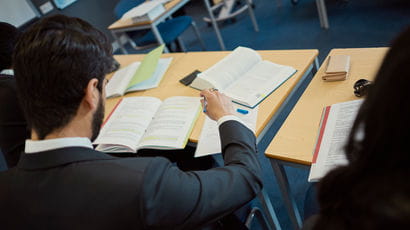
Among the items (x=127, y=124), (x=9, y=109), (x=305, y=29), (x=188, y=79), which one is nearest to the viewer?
(x=9, y=109)

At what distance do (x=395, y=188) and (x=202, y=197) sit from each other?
0.51m

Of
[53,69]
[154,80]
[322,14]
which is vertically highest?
[53,69]

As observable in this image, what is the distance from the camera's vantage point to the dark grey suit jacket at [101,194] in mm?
662

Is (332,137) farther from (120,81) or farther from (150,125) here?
(120,81)

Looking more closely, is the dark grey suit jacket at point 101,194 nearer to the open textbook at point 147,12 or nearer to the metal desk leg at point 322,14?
the open textbook at point 147,12

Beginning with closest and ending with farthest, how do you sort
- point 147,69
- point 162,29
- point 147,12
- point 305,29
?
point 147,69, point 147,12, point 162,29, point 305,29

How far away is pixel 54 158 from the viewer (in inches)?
28.1

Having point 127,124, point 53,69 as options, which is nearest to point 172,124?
point 127,124

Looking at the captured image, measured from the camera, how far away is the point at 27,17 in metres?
3.94

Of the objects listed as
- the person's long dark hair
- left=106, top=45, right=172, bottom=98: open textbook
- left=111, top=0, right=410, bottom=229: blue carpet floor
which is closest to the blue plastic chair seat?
left=111, top=0, right=410, bottom=229: blue carpet floor

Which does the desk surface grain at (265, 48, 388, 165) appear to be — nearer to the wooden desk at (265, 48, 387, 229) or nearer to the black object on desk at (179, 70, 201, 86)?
the wooden desk at (265, 48, 387, 229)

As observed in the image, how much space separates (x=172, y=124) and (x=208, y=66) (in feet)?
1.89

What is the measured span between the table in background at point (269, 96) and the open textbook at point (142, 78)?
0.12 ft

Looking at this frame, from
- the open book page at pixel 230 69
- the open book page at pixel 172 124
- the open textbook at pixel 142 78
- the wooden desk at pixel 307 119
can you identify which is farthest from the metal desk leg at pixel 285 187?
the open textbook at pixel 142 78
